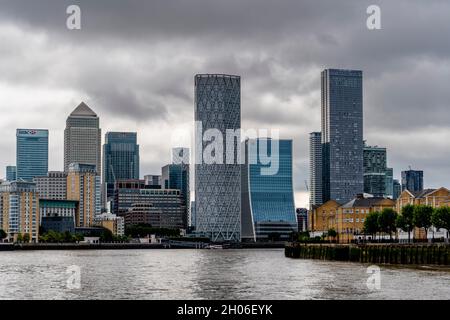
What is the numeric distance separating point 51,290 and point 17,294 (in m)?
3.59

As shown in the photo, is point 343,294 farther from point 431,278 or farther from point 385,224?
point 385,224

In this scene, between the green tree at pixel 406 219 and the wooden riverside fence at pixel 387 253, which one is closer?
the wooden riverside fence at pixel 387 253

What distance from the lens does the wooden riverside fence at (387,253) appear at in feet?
356

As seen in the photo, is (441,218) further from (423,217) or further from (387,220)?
(387,220)

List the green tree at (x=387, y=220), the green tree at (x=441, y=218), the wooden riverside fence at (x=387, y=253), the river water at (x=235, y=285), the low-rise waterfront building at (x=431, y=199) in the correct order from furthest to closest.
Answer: the low-rise waterfront building at (x=431, y=199), the green tree at (x=387, y=220), the green tree at (x=441, y=218), the wooden riverside fence at (x=387, y=253), the river water at (x=235, y=285)

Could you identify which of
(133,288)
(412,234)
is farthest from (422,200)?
(133,288)

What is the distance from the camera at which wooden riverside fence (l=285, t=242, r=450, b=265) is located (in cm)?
10856

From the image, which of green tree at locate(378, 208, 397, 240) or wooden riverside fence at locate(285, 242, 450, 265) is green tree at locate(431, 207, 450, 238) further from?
green tree at locate(378, 208, 397, 240)

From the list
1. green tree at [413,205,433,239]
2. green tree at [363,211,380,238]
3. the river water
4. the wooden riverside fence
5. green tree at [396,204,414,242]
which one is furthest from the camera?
green tree at [363,211,380,238]

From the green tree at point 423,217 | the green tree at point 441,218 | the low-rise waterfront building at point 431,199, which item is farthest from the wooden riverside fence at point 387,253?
the low-rise waterfront building at point 431,199

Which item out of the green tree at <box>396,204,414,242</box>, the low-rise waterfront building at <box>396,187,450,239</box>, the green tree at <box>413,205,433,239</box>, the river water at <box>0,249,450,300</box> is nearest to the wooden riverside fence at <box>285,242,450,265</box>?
the river water at <box>0,249,450,300</box>

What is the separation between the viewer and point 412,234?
594 ft

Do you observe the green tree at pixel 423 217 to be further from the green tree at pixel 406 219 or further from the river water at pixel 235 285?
the river water at pixel 235 285
